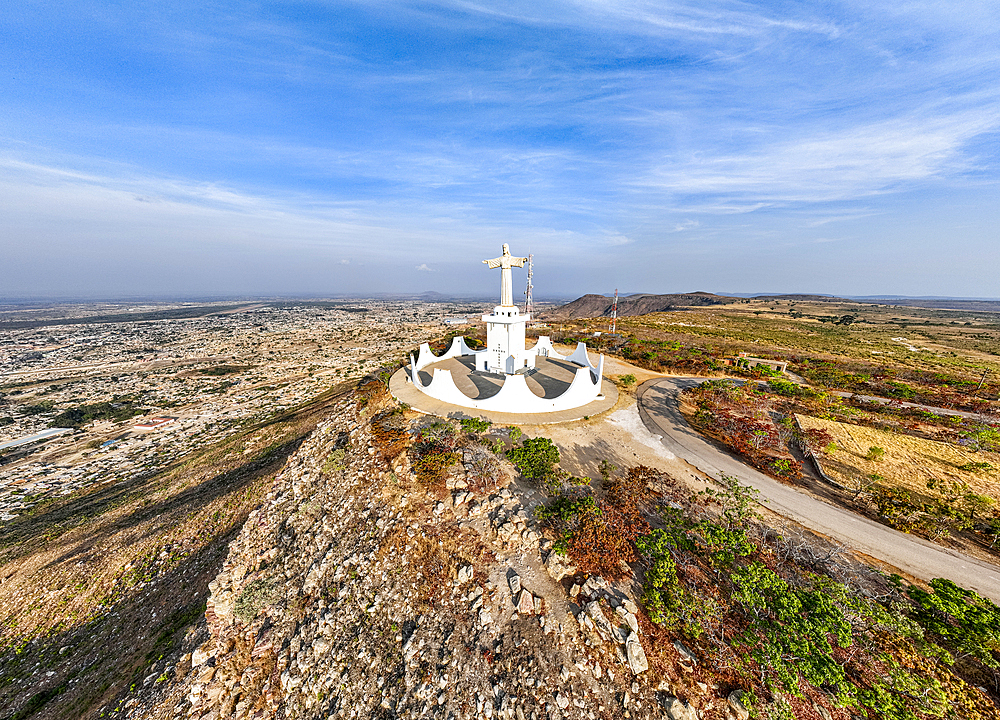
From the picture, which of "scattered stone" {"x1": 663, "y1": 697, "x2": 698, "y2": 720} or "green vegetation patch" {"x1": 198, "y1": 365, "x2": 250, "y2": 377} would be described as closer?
"scattered stone" {"x1": 663, "y1": 697, "x2": 698, "y2": 720}

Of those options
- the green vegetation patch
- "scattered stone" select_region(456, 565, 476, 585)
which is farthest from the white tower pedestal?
the green vegetation patch

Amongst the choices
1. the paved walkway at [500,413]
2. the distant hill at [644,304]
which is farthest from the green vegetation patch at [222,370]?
the distant hill at [644,304]

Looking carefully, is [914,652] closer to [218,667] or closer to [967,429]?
[967,429]

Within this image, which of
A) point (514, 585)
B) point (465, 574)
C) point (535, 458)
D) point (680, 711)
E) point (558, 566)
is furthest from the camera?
point (535, 458)

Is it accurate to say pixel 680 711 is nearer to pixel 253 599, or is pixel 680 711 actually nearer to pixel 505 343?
pixel 253 599

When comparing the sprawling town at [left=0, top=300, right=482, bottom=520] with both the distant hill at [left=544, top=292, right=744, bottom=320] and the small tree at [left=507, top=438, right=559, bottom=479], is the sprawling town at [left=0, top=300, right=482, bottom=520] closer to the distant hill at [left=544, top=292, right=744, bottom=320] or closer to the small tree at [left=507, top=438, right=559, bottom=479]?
the small tree at [left=507, top=438, right=559, bottom=479]

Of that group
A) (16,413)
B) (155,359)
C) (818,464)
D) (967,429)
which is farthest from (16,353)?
(967,429)

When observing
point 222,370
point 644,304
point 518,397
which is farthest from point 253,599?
point 644,304
